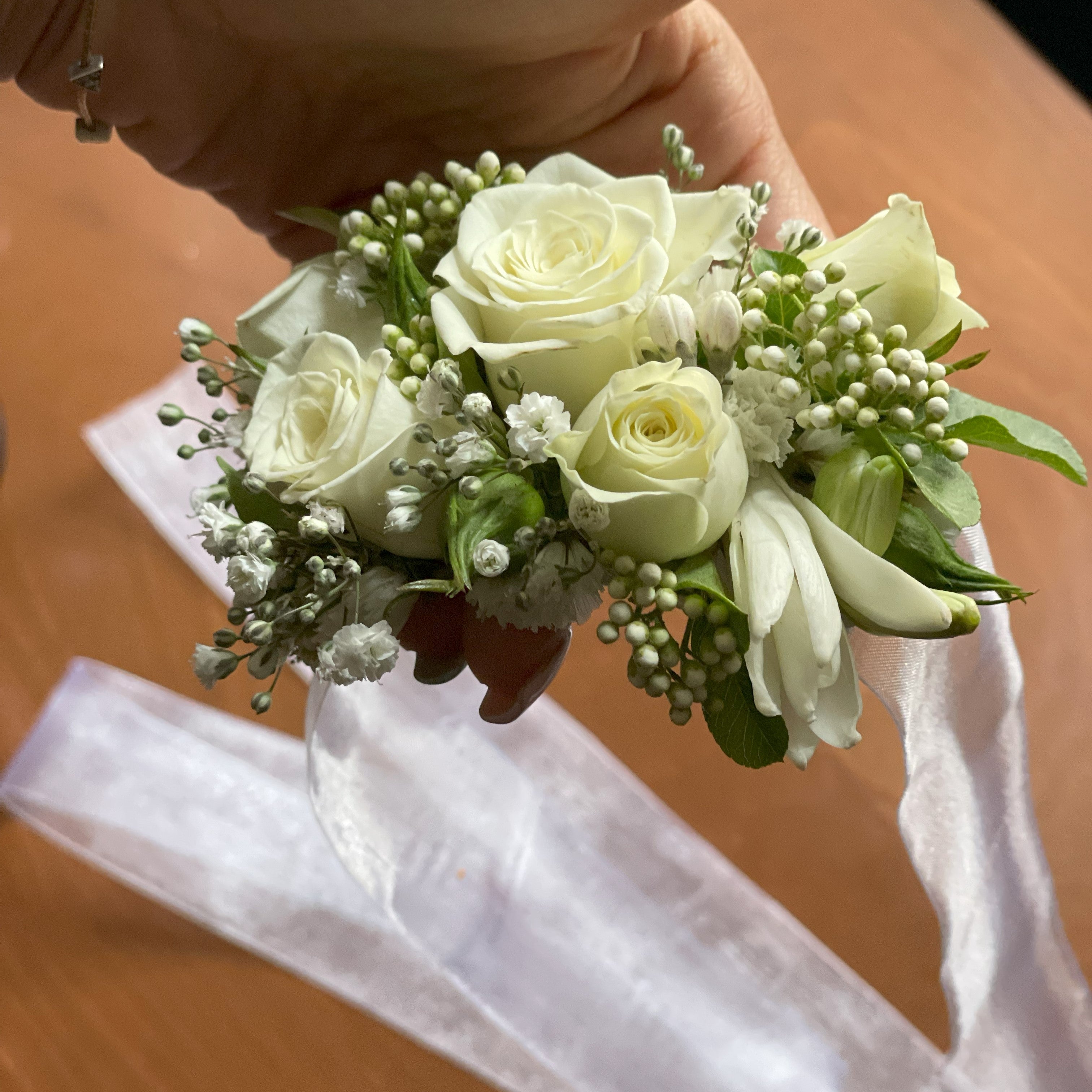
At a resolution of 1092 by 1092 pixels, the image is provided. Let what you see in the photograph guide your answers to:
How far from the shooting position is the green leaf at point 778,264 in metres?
0.40

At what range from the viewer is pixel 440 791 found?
0.72m

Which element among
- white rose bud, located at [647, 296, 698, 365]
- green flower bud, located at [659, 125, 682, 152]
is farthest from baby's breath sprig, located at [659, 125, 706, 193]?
white rose bud, located at [647, 296, 698, 365]

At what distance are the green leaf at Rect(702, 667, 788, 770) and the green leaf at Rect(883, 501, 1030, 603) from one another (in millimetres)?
75

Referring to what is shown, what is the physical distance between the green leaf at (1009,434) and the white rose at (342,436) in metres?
0.21

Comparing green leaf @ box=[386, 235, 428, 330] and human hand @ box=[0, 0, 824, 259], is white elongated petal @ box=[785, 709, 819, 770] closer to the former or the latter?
green leaf @ box=[386, 235, 428, 330]

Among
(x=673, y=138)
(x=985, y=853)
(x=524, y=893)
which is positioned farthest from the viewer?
(x=524, y=893)

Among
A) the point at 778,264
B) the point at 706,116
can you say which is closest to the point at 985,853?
the point at 778,264

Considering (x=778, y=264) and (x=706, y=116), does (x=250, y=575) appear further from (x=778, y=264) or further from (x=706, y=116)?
(x=706, y=116)

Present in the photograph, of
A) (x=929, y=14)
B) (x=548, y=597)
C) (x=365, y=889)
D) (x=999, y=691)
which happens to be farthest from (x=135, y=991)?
(x=929, y=14)

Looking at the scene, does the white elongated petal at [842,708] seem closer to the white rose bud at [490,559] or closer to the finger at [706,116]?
the white rose bud at [490,559]

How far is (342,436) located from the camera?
0.37m

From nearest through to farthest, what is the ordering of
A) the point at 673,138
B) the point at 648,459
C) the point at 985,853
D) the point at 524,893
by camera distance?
the point at 648,459
the point at 673,138
the point at 985,853
the point at 524,893

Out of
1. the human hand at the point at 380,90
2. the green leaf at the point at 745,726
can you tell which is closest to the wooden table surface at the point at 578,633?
the human hand at the point at 380,90

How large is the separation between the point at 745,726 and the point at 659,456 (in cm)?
12
